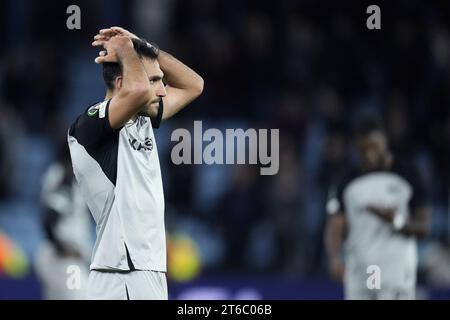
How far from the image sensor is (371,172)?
8398 mm

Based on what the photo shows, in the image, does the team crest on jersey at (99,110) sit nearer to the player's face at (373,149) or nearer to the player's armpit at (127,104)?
the player's armpit at (127,104)

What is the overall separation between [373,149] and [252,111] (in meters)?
4.20

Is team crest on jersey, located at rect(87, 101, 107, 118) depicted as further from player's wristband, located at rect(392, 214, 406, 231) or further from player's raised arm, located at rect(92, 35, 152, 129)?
player's wristband, located at rect(392, 214, 406, 231)

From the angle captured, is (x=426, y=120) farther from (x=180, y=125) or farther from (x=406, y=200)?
(x=406, y=200)

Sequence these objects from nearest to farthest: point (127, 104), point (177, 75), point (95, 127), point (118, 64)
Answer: point (127, 104), point (95, 127), point (118, 64), point (177, 75)

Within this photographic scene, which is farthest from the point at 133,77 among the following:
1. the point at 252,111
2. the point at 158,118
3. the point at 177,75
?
the point at 252,111

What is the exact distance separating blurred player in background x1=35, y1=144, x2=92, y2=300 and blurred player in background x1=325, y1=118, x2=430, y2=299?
2572 mm

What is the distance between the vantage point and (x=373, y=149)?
8273 millimetres

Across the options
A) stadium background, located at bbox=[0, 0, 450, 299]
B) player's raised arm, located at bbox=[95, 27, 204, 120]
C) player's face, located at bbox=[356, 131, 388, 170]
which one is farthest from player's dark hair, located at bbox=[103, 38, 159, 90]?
stadium background, located at bbox=[0, 0, 450, 299]

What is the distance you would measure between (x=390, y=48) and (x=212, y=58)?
200 cm

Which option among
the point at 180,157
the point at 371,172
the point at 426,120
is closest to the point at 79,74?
the point at 180,157

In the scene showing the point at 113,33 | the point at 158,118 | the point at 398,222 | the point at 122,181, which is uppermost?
the point at 113,33

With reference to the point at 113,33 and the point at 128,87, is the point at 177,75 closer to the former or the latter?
the point at 113,33

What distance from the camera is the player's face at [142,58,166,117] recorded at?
17.4ft
